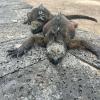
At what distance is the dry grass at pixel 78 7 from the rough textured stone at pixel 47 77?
9.01 feet

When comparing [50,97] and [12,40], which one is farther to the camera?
[12,40]

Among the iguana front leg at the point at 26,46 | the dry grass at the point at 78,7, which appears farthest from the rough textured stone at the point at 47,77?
the dry grass at the point at 78,7

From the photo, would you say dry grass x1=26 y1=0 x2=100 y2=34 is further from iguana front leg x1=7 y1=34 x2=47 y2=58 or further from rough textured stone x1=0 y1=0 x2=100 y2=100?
rough textured stone x1=0 y1=0 x2=100 y2=100

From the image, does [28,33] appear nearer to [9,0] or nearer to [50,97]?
[50,97]

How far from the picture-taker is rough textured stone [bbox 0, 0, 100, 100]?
15.5ft

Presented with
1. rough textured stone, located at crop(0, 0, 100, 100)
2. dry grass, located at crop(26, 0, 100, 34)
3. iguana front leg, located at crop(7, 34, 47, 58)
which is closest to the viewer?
rough textured stone, located at crop(0, 0, 100, 100)

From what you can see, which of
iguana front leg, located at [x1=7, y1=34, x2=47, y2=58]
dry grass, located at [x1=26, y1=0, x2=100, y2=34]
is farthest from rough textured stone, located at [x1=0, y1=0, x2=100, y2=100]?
dry grass, located at [x1=26, y1=0, x2=100, y2=34]

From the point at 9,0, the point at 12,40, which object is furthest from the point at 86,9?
the point at 12,40

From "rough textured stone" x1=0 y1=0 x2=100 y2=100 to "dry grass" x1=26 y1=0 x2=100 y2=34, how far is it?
2.75 metres

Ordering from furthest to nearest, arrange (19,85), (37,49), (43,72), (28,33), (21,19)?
(21,19) → (28,33) → (37,49) → (43,72) → (19,85)

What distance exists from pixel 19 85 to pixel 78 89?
0.93m

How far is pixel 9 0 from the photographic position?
40.2 ft

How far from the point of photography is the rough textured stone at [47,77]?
15.5 ft

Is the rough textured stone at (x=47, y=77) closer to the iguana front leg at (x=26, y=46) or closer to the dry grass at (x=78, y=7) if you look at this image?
the iguana front leg at (x=26, y=46)
